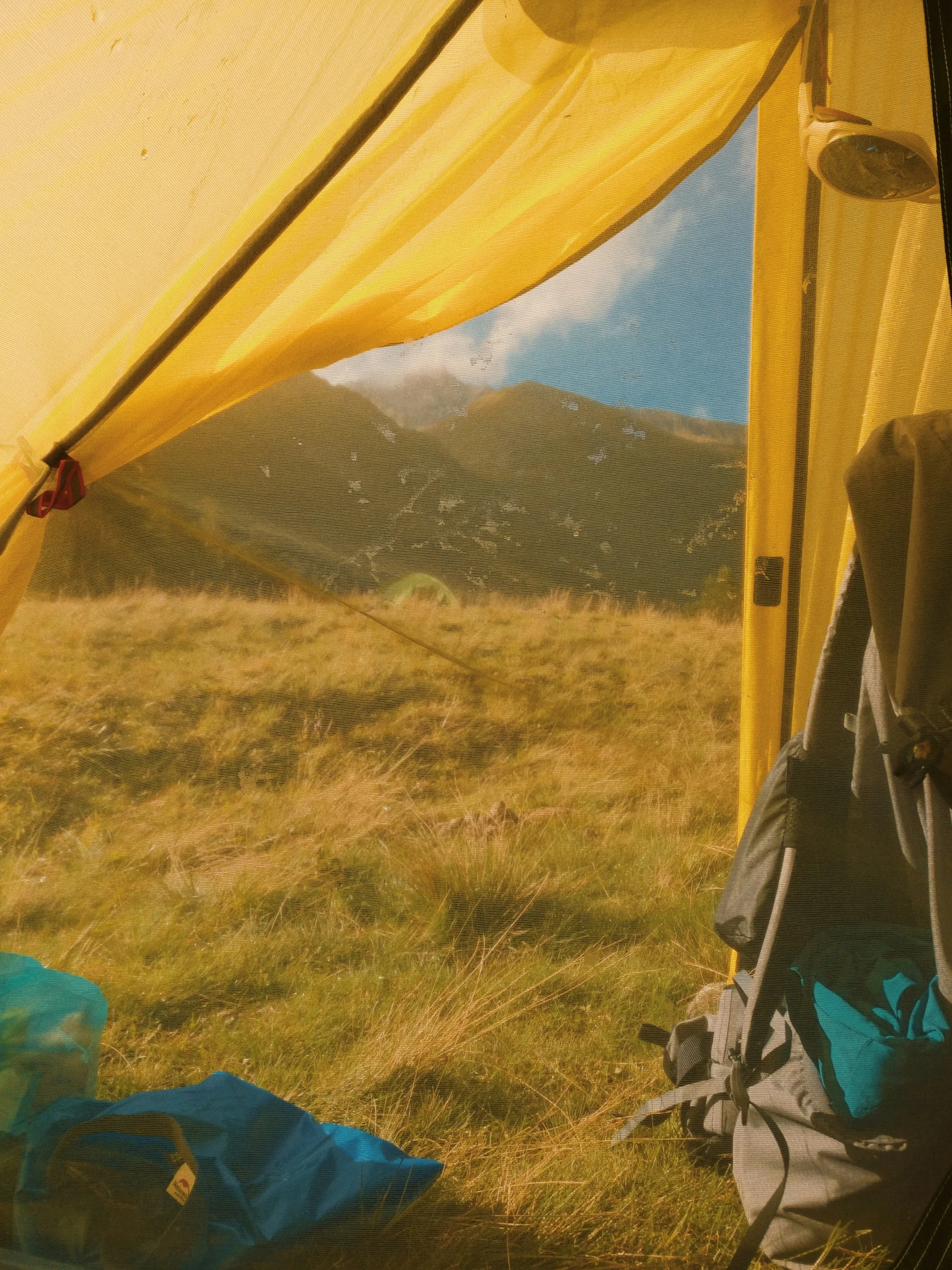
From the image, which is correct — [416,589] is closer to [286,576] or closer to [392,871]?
[286,576]

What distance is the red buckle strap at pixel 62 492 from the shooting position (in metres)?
0.93

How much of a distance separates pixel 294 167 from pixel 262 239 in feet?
0.27

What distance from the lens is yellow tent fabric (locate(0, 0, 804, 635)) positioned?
2.66 feet

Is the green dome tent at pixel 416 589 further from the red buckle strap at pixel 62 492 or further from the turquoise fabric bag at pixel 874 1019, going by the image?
the turquoise fabric bag at pixel 874 1019

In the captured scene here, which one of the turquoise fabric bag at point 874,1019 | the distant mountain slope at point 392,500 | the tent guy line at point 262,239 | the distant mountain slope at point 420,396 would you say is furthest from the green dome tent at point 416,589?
the turquoise fabric bag at point 874,1019

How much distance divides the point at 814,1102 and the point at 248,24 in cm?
131

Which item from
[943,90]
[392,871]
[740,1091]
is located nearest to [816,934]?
[740,1091]

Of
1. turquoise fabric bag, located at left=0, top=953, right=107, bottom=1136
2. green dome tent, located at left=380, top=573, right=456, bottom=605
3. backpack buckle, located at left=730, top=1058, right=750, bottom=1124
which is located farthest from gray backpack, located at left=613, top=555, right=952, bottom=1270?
turquoise fabric bag, located at left=0, top=953, right=107, bottom=1136

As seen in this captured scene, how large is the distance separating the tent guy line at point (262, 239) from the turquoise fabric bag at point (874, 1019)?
1023mm

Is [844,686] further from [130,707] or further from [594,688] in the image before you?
[130,707]

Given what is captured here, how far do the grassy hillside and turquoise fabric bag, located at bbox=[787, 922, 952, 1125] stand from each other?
0.73ft

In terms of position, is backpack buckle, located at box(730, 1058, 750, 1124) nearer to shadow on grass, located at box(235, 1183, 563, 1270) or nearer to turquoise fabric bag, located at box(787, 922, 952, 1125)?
turquoise fabric bag, located at box(787, 922, 952, 1125)

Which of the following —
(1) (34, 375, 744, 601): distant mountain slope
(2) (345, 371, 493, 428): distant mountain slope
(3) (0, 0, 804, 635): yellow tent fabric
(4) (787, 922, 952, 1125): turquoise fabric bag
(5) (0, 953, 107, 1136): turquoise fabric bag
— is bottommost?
(5) (0, 953, 107, 1136): turquoise fabric bag

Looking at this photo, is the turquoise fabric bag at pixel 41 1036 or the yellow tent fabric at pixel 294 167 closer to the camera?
the yellow tent fabric at pixel 294 167
